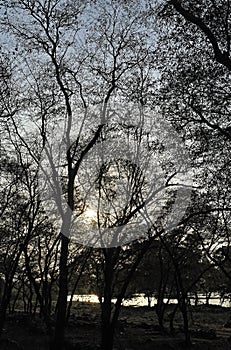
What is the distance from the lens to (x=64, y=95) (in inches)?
602

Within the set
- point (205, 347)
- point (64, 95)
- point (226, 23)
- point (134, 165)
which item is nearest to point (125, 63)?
point (64, 95)

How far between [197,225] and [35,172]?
379 inches

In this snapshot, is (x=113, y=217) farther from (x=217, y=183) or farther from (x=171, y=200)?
(x=217, y=183)

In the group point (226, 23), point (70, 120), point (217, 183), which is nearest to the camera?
point (226, 23)

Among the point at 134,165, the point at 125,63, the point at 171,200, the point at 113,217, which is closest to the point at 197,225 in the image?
the point at 171,200

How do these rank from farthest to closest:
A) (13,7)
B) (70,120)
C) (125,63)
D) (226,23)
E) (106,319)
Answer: (106,319)
(125,63)
(70,120)
(13,7)
(226,23)

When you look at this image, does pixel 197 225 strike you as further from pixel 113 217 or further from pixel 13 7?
pixel 13 7

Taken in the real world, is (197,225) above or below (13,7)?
below

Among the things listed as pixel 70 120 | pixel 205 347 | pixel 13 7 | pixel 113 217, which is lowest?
pixel 205 347

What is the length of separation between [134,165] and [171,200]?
15.6ft

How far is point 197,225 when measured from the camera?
26141 millimetres

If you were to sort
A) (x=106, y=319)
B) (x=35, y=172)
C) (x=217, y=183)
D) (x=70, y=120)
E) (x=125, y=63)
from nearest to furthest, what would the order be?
(x=70, y=120) → (x=125, y=63) → (x=217, y=183) → (x=106, y=319) → (x=35, y=172)

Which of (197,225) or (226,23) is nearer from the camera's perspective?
(226,23)

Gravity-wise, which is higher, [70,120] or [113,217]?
[70,120]
